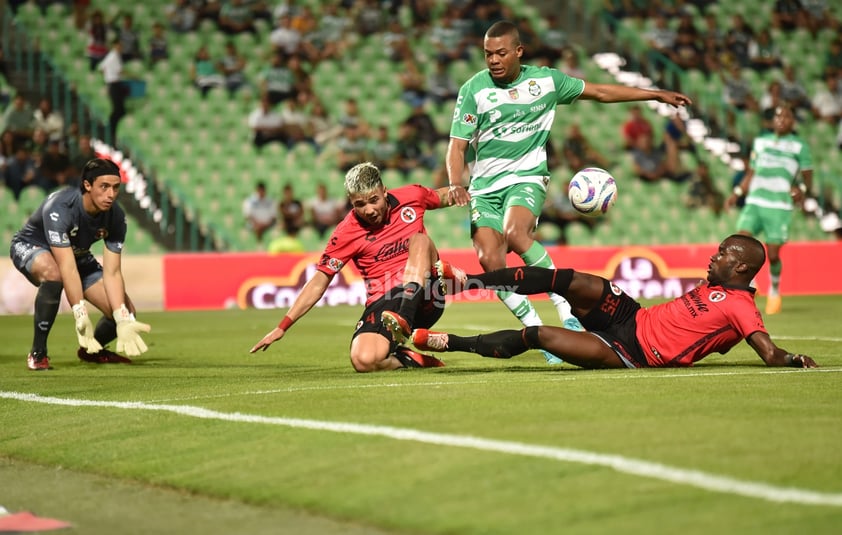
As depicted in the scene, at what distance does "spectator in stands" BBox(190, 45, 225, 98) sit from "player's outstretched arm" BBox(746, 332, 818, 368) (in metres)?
17.5

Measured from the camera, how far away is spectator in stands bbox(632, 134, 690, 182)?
25016 mm

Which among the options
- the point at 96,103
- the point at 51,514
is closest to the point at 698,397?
the point at 51,514

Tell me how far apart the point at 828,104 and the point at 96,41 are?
52.0 feet

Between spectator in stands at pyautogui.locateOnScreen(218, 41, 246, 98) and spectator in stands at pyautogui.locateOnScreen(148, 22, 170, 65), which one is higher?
spectator in stands at pyautogui.locateOnScreen(148, 22, 170, 65)

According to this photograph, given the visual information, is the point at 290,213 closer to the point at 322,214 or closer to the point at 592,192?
the point at 322,214

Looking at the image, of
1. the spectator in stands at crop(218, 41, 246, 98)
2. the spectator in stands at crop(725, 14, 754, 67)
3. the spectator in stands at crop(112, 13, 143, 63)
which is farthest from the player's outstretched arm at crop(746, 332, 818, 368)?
the spectator in stands at crop(725, 14, 754, 67)

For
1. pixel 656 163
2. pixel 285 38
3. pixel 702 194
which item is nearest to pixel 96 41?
pixel 285 38

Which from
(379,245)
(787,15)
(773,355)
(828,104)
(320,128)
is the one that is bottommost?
(773,355)

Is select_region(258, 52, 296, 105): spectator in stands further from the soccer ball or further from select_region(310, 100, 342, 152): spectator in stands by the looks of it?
the soccer ball

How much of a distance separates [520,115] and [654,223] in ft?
49.0

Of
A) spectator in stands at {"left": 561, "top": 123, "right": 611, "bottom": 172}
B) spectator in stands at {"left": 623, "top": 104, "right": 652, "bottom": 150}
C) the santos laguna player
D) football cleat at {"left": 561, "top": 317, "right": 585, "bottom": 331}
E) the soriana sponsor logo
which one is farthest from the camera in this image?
spectator in stands at {"left": 623, "top": 104, "right": 652, "bottom": 150}

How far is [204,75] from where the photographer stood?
78.3 ft

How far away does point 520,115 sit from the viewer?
10.2 metres

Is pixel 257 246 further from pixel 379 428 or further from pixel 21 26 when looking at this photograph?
pixel 379 428
